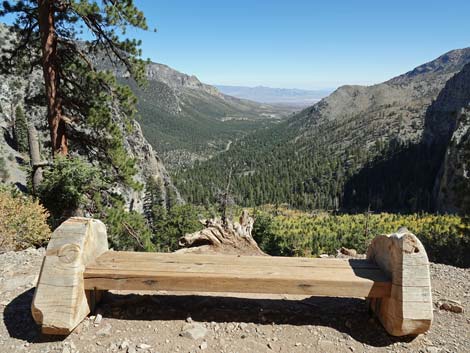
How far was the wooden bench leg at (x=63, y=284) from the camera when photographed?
3.95m

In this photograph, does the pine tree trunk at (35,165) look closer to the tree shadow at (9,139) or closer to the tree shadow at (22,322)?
the tree shadow at (22,322)

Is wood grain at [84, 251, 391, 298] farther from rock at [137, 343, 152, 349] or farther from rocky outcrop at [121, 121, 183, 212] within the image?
rocky outcrop at [121, 121, 183, 212]

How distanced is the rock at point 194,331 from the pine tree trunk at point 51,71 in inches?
290

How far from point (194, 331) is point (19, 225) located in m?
5.56

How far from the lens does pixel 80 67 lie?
401 inches

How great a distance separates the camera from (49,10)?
9.45m

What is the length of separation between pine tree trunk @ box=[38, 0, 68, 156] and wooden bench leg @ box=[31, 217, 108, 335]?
21.5 ft

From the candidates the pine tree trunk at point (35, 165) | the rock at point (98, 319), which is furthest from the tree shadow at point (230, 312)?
the pine tree trunk at point (35, 165)

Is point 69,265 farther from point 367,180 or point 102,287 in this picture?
point 367,180

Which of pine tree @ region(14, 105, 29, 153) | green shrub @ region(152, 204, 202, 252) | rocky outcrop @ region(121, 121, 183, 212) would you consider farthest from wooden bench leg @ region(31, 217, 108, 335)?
pine tree @ region(14, 105, 29, 153)

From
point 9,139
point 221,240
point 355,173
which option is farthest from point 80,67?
point 355,173

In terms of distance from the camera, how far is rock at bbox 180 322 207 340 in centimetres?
432

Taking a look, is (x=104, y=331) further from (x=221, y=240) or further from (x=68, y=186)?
(x=68, y=186)

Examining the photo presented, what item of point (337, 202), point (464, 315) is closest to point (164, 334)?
point (464, 315)
